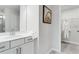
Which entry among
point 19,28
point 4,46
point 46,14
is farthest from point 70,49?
point 4,46

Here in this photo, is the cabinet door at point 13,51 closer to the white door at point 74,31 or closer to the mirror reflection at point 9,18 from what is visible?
the mirror reflection at point 9,18

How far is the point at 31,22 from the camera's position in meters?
2.14

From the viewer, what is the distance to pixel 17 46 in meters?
1.45

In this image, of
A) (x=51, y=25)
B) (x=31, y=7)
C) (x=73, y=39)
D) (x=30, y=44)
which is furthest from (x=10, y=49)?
(x=73, y=39)

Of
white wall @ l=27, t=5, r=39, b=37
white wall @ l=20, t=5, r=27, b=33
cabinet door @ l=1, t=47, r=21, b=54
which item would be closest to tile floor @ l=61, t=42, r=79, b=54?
white wall @ l=27, t=5, r=39, b=37

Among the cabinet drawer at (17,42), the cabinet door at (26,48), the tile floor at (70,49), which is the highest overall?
the cabinet drawer at (17,42)

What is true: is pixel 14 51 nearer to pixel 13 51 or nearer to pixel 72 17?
pixel 13 51

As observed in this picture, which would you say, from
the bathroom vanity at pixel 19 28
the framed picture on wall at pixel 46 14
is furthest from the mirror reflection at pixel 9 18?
the framed picture on wall at pixel 46 14

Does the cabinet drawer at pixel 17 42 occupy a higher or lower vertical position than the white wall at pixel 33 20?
lower

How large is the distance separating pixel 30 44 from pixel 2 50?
2.61 feet

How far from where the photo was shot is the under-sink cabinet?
46.5 inches

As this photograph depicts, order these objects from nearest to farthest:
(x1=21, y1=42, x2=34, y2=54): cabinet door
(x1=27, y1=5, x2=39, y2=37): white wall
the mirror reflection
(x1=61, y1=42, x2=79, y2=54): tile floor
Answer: (x1=21, y1=42, x2=34, y2=54): cabinet door, the mirror reflection, (x1=27, y1=5, x2=39, y2=37): white wall, (x1=61, y1=42, x2=79, y2=54): tile floor

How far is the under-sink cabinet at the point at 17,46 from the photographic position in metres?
1.18

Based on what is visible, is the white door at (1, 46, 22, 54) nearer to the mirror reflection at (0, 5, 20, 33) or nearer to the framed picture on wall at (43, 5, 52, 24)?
the mirror reflection at (0, 5, 20, 33)
